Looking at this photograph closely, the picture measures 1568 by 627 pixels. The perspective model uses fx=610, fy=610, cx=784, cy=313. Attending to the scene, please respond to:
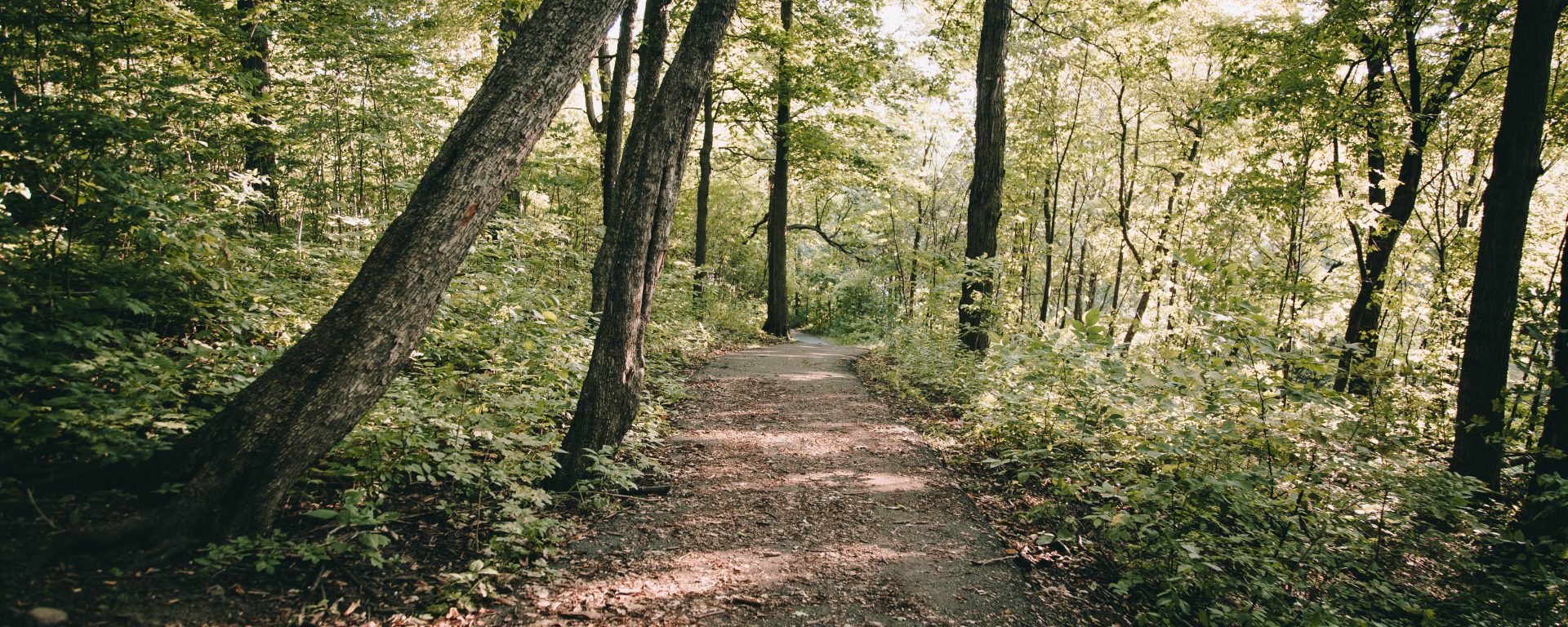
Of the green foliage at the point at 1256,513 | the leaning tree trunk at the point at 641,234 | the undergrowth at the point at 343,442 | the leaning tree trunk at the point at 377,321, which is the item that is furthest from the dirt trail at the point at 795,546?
the leaning tree trunk at the point at 377,321

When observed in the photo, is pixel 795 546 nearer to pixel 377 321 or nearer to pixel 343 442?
pixel 377 321

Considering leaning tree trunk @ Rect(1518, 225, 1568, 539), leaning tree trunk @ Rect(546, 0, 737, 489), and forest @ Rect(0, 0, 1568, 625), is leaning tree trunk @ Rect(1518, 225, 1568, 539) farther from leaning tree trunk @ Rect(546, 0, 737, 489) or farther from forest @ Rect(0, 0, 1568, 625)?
leaning tree trunk @ Rect(546, 0, 737, 489)

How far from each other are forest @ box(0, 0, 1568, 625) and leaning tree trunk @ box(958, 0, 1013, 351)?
0.07 m

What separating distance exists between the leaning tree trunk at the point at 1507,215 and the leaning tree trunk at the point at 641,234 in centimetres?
692

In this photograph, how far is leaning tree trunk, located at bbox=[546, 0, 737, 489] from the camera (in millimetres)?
5293

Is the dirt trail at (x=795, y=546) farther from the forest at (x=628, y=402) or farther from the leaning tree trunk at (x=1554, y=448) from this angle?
the leaning tree trunk at (x=1554, y=448)

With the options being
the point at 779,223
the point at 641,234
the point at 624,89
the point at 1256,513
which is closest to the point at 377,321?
the point at 641,234

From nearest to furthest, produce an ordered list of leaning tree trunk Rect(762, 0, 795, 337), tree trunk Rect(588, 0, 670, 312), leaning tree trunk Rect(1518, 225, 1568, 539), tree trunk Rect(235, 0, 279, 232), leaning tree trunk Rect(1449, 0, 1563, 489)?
leaning tree trunk Rect(1518, 225, 1568, 539) < leaning tree trunk Rect(1449, 0, 1563, 489) < tree trunk Rect(235, 0, 279, 232) < tree trunk Rect(588, 0, 670, 312) < leaning tree trunk Rect(762, 0, 795, 337)

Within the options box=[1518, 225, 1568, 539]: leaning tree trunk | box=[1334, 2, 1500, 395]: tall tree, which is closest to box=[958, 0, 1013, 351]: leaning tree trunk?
box=[1334, 2, 1500, 395]: tall tree

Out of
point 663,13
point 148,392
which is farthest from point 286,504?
point 663,13

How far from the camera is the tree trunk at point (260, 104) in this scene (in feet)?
20.6

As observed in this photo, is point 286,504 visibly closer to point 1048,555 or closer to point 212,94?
point 212,94

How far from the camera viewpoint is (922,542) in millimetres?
4461

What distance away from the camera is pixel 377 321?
332cm
